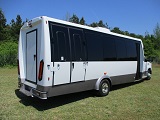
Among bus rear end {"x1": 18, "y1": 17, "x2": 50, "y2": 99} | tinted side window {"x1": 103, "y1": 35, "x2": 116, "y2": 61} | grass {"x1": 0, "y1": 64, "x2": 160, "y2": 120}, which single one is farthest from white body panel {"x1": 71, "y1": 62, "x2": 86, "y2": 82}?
tinted side window {"x1": 103, "y1": 35, "x2": 116, "y2": 61}

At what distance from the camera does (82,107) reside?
5711 millimetres

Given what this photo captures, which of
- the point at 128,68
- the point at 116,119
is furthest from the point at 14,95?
the point at 128,68

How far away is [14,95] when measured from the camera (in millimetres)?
6996

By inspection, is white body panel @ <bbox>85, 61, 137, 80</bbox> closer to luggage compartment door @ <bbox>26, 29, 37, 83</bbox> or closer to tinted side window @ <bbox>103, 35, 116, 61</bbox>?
tinted side window @ <bbox>103, 35, 116, 61</bbox>

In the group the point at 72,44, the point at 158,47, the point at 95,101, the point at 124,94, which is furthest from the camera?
the point at 158,47

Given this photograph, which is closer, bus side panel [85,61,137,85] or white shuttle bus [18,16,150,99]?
white shuttle bus [18,16,150,99]

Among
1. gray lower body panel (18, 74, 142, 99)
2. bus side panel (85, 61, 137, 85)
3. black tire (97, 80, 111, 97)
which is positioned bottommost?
black tire (97, 80, 111, 97)

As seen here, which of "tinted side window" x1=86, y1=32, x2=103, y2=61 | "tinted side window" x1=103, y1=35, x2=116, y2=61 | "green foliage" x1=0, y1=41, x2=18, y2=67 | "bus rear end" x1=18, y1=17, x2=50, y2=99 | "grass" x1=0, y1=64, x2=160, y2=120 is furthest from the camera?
"green foliage" x1=0, y1=41, x2=18, y2=67

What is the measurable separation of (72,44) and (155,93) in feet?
15.6

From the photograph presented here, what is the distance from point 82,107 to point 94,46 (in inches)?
93.8

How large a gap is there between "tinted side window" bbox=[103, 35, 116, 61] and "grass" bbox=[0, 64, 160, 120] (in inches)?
65.6

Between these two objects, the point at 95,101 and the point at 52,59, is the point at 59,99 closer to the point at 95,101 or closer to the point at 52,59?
the point at 95,101

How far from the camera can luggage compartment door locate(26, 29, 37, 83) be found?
5617mm

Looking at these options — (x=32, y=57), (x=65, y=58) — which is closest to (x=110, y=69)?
(x=65, y=58)
